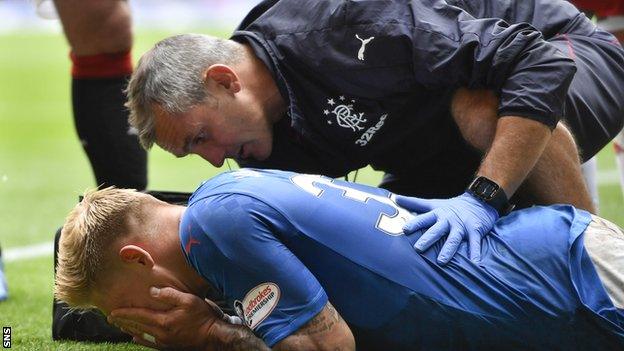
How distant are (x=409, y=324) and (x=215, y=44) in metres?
1.23

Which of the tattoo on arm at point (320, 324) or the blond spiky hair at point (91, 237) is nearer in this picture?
the tattoo on arm at point (320, 324)

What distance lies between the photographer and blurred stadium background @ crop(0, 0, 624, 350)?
4.35m

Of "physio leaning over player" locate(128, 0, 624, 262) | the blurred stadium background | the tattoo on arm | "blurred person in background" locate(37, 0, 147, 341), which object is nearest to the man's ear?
"physio leaning over player" locate(128, 0, 624, 262)

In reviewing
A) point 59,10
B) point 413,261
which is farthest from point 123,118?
point 413,261

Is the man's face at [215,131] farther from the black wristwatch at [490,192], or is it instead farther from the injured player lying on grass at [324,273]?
the black wristwatch at [490,192]

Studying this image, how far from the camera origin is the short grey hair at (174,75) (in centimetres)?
349

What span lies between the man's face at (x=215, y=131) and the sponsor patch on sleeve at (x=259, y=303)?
0.85 meters

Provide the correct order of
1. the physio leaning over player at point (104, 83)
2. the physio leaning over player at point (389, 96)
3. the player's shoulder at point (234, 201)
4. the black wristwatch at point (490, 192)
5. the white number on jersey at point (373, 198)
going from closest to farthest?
the player's shoulder at point (234, 201), the white number on jersey at point (373, 198), the black wristwatch at point (490, 192), the physio leaning over player at point (389, 96), the physio leaning over player at point (104, 83)

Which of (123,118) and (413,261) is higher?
(413,261)

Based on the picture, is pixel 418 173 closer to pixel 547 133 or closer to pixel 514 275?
pixel 547 133

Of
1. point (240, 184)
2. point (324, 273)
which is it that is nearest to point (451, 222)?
point (324, 273)

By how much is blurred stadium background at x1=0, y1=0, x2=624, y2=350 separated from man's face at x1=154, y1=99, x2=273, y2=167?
0.67 meters

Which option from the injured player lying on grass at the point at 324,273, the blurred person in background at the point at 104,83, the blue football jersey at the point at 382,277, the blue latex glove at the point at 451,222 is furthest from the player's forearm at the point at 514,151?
the blurred person in background at the point at 104,83

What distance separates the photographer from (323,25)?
140 inches
